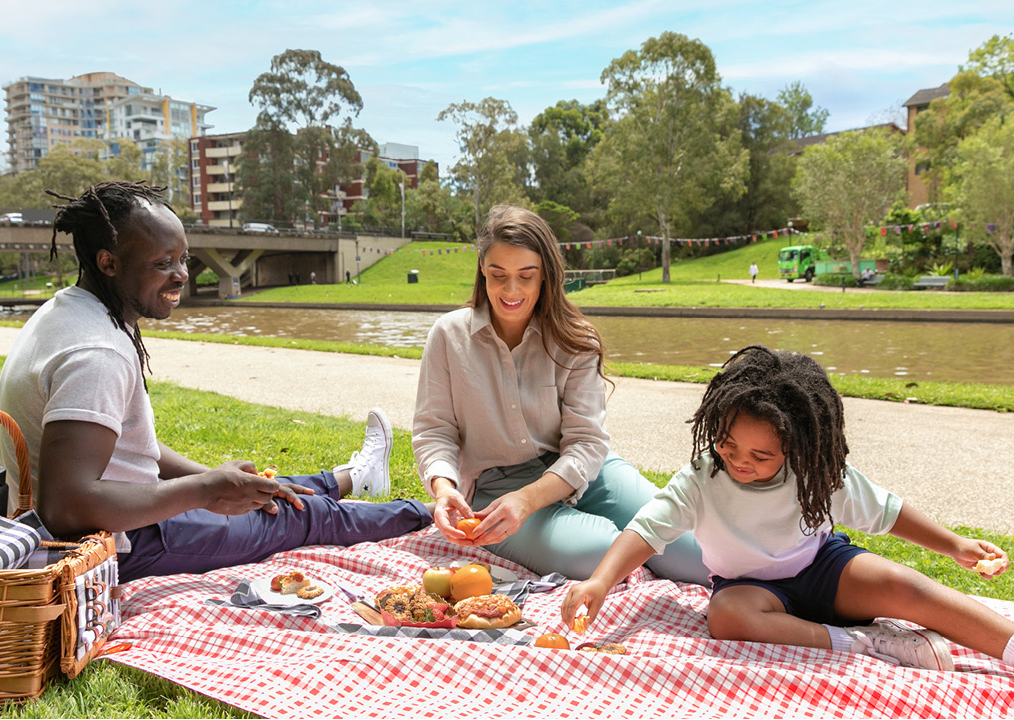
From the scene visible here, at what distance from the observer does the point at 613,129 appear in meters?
36.9

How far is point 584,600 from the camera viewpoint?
2330 mm

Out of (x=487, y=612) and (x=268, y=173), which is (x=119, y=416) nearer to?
(x=487, y=612)

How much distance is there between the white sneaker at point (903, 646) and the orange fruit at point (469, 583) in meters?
1.23

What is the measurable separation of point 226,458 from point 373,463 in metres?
1.60

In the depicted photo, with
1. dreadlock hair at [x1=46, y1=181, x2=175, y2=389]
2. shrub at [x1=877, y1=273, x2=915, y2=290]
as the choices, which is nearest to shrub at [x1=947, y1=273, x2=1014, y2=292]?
shrub at [x1=877, y1=273, x2=915, y2=290]

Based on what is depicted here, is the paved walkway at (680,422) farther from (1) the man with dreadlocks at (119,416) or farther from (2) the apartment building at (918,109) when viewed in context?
(2) the apartment building at (918,109)

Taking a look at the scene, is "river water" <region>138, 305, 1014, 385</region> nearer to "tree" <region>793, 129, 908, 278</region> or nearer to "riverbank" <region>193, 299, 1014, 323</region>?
"riverbank" <region>193, 299, 1014, 323</region>

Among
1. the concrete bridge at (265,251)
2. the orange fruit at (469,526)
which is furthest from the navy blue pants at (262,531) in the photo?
the concrete bridge at (265,251)

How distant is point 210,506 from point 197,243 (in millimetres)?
41491


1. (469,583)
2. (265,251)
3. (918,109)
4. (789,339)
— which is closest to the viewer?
(469,583)

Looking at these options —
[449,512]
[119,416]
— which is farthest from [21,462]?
[449,512]

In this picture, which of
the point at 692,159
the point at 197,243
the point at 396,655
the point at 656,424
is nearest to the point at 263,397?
the point at 656,424

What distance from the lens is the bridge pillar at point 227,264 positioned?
141 ft

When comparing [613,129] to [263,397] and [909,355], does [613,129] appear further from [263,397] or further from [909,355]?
[263,397]
